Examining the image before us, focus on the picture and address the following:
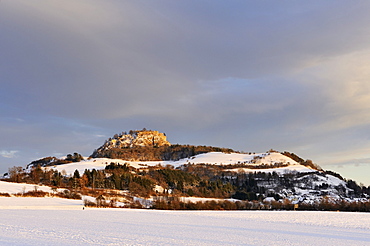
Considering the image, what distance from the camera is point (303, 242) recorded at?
81.0 feet

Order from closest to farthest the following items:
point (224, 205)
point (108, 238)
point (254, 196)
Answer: point (108, 238), point (224, 205), point (254, 196)

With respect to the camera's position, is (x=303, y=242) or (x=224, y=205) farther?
(x=224, y=205)

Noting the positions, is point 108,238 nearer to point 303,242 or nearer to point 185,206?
point 303,242

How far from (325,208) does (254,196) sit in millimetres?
78982

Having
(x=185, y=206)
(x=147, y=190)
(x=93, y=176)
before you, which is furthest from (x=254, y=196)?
(x=185, y=206)

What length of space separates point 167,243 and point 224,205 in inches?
3207

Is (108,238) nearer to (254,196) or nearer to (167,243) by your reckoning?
(167,243)

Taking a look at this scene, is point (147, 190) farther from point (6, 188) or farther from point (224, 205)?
point (6, 188)

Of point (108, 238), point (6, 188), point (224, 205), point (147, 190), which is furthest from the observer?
point (147, 190)

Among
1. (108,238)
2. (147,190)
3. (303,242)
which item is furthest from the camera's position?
(147,190)

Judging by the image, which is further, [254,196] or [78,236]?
[254,196]

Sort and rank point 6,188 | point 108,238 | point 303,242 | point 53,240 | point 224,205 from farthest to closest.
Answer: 1. point 224,205
2. point 6,188
3. point 303,242
4. point 108,238
5. point 53,240

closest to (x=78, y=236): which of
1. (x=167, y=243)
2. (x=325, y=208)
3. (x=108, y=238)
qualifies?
(x=108, y=238)

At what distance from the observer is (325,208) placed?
96.6 metres
